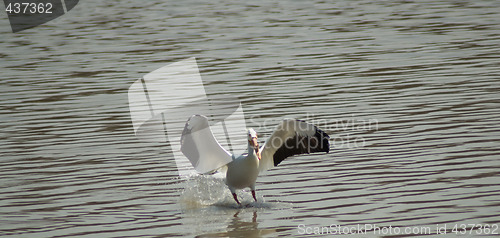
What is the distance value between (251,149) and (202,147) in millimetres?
564

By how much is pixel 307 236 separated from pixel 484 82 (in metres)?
7.61

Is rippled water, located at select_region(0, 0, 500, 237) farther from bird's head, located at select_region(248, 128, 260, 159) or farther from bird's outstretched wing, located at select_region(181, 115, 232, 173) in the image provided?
bird's head, located at select_region(248, 128, 260, 159)

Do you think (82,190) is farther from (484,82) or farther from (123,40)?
(123,40)

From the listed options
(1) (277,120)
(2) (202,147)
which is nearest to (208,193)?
(2) (202,147)

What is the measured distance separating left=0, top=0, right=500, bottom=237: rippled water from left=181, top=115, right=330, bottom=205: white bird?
377mm

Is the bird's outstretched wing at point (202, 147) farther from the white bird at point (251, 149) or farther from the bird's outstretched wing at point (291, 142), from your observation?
the bird's outstretched wing at point (291, 142)

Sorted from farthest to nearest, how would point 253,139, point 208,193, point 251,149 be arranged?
point 208,193 → point 251,149 → point 253,139

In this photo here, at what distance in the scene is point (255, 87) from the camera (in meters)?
15.6

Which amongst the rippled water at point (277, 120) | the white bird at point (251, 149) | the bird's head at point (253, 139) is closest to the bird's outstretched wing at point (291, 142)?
the white bird at point (251, 149)

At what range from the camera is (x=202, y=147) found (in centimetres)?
914

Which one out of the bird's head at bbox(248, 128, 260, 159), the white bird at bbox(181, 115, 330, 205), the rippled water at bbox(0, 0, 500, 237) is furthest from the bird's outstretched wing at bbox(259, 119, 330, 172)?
the rippled water at bbox(0, 0, 500, 237)

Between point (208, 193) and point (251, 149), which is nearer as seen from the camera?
point (251, 149)

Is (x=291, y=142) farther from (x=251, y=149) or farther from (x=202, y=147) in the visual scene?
(x=202, y=147)

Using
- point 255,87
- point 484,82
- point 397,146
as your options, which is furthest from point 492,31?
point 397,146
